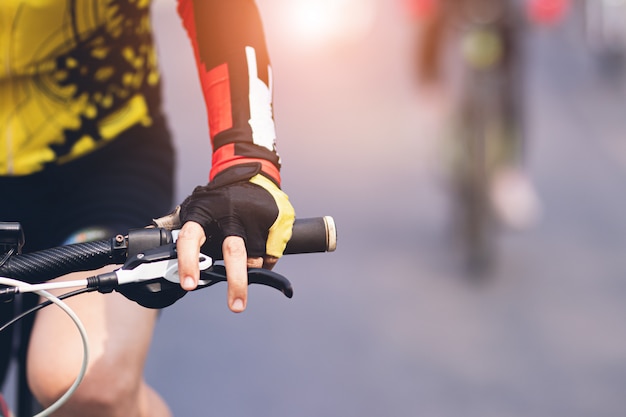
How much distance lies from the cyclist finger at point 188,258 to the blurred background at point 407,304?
282 cm

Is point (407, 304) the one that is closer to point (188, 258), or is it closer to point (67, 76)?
point (67, 76)

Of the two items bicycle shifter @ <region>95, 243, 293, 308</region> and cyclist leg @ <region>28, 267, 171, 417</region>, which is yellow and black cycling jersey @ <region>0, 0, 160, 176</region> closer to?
cyclist leg @ <region>28, 267, 171, 417</region>

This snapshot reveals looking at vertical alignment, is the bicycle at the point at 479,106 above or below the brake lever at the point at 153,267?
above

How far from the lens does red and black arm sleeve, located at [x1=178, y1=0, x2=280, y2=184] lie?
2.21 m

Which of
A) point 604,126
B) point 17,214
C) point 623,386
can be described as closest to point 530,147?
point 604,126

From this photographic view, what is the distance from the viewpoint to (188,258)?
1.85m

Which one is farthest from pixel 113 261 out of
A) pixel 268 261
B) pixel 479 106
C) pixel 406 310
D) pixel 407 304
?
pixel 479 106

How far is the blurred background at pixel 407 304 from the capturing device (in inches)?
203

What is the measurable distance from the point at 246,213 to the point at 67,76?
85 cm

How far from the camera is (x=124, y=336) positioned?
2.35 m

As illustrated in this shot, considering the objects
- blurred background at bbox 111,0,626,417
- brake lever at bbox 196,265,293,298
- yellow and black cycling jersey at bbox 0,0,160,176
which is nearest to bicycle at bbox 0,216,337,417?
brake lever at bbox 196,265,293,298

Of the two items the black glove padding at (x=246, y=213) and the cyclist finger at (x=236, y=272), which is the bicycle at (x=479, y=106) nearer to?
the black glove padding at (x=246, y=213)

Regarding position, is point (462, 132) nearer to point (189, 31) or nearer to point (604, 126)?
point (189, 31)

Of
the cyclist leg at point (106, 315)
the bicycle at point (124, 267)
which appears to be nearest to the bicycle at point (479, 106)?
the cyclist leg at point (106, 315)
